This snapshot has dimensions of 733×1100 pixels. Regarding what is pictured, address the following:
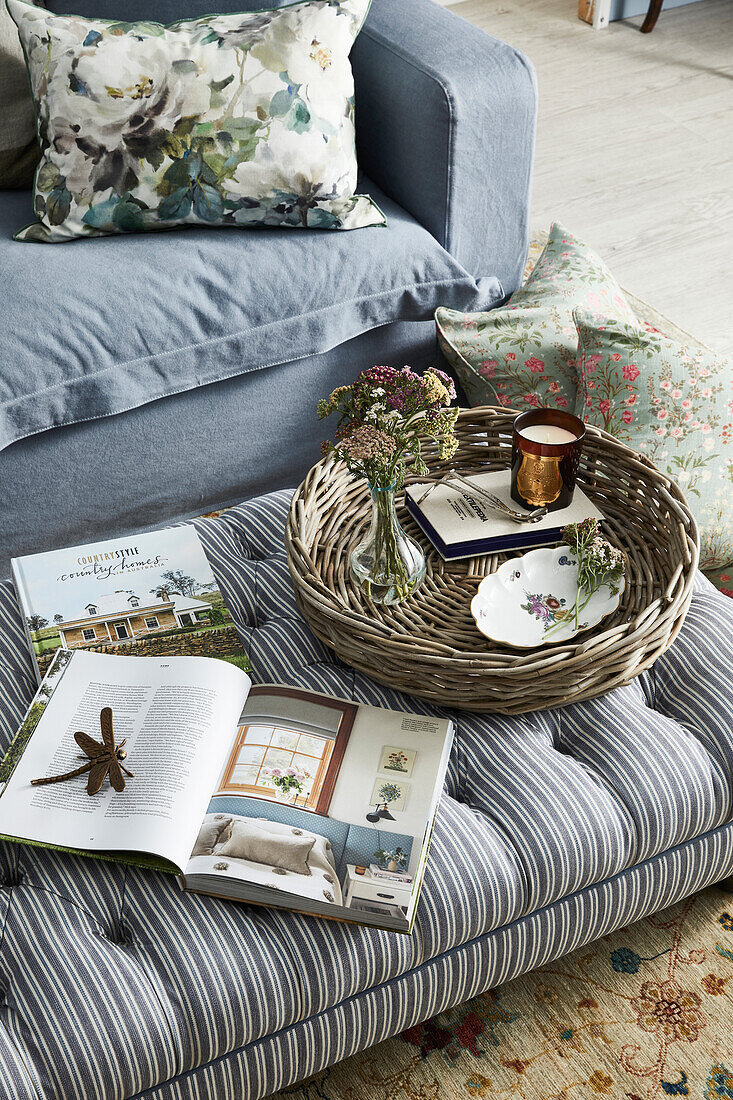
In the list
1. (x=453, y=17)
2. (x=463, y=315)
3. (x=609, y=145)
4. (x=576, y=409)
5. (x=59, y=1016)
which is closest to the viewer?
(x=59, y=1016)

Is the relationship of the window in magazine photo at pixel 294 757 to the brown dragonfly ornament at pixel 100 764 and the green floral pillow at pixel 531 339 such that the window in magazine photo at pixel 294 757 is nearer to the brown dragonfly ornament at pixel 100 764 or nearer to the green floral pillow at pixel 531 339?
the brown dragonfly ornament at pixel 100 764

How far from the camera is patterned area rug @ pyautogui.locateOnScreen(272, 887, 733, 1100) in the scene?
3.34 ft

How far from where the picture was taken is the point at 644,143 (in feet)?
9.71

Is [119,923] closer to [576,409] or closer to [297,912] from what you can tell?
[297,912]

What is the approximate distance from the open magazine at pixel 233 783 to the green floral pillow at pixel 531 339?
2.32 feet

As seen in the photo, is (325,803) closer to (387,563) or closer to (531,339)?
(387,563)

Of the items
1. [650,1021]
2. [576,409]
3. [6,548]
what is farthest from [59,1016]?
[576,409]

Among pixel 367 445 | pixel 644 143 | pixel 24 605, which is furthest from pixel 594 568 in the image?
pixel 644 143

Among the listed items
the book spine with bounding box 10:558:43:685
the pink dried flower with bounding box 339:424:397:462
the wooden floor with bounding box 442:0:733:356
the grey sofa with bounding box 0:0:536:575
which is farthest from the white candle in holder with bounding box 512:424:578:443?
the wooden floor with bounding box 442:0:733:356

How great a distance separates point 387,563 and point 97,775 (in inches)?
15.2

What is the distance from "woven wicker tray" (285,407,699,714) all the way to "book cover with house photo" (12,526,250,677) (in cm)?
13

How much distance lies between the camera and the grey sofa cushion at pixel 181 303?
1.44m

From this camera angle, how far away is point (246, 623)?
119 cm

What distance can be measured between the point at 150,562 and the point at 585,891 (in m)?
0.65
